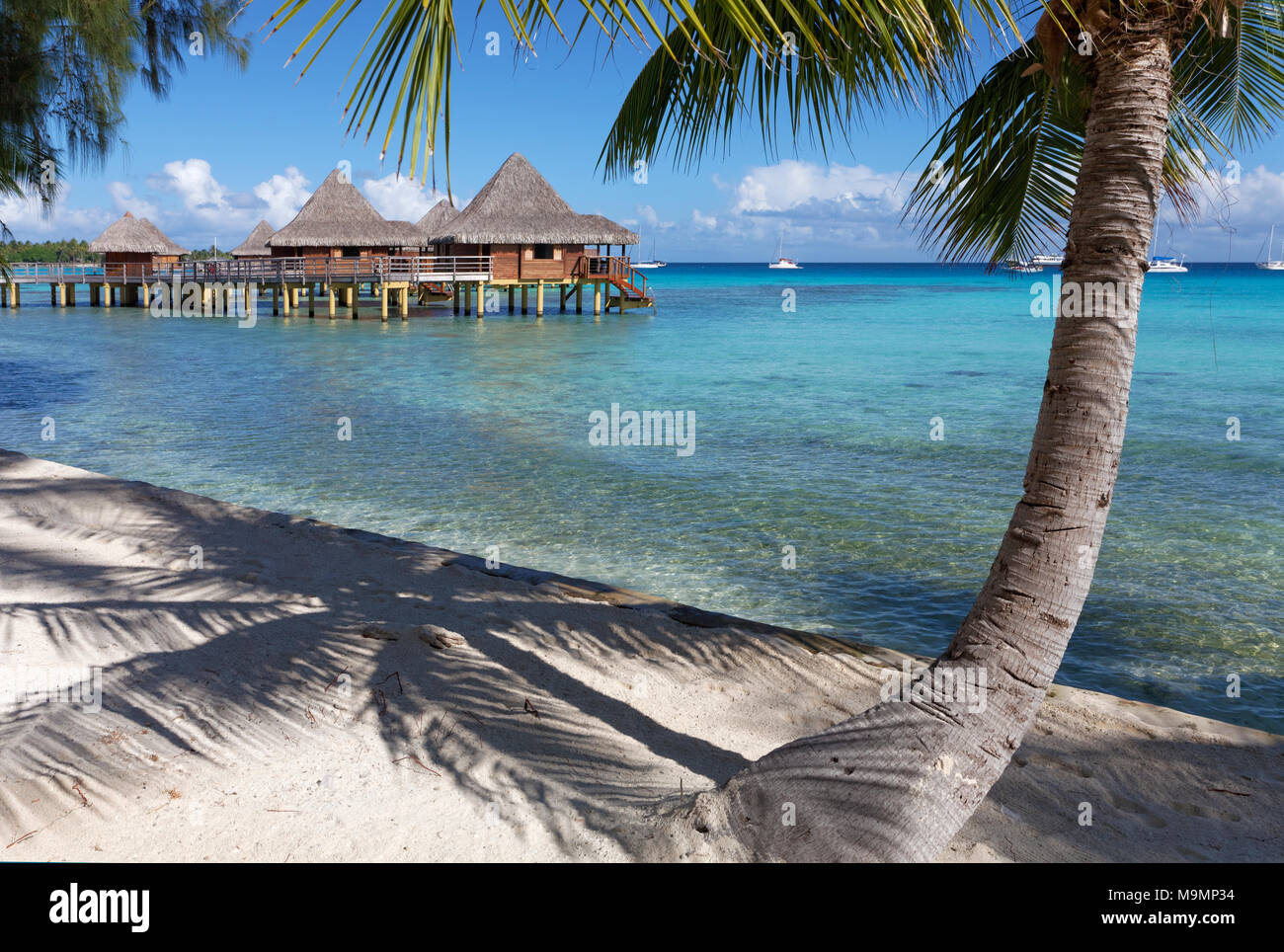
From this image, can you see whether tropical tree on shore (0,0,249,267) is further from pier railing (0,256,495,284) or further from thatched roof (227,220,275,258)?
thatched roof (227,220,275,258)

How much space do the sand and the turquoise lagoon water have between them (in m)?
1.80

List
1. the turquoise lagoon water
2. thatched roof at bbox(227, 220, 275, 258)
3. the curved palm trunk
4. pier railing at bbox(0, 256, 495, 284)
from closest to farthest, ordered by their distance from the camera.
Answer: the curved palm trunk, the turquoise lagoon water, pier railing at bbox(0, 256, 495, 284), thatched roof at bbox(227, 220, 275, 258)

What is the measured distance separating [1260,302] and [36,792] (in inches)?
3042

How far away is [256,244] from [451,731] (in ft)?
181

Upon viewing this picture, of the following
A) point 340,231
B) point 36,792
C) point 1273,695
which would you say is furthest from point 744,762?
point 340,231

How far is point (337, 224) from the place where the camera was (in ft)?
142

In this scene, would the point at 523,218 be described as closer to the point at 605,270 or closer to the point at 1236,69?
the point at 605,270

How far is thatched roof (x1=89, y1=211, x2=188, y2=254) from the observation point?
48.1 meters

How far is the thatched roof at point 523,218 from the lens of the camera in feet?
128

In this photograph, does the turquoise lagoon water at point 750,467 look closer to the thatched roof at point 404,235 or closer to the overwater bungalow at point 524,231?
the overwater bungalow at point 524,231

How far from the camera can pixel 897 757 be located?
2889 mm

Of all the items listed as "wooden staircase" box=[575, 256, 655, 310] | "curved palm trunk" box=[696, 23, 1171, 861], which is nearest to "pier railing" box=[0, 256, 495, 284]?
"wooden staircase" box=[575, 256, 655, 310]

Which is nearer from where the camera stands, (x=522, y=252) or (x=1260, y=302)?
(x=522, y=252)
